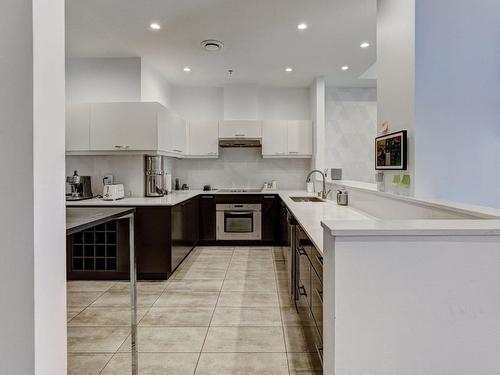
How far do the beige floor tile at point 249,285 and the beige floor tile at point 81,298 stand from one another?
4.26 ft

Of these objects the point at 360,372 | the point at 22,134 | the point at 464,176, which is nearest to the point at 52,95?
the point at 22,134

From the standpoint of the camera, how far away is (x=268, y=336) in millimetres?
2436

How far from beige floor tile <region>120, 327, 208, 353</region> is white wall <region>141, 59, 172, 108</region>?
298 cm

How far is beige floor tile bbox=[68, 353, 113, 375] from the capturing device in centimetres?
204

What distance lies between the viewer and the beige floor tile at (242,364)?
6.56ft

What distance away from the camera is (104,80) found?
4328 mm

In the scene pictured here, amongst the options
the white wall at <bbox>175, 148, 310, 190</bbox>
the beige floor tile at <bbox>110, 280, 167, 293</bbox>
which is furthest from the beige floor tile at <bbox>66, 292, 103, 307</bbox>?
the white wall at <bbox>175, 148, 310, 190</bbox>

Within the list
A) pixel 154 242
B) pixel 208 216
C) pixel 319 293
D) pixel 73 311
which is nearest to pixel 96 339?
pixel 73 311

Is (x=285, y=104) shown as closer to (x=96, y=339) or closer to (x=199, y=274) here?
(x=199, y=274)

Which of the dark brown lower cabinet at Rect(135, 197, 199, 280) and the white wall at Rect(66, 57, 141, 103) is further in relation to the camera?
the white wall at Rect(66, 57, 141, 103)

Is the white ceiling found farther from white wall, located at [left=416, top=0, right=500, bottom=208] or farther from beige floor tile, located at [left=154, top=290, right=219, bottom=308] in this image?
beige floor tile, located at [left=154, top=290, right=219, bottom=308]

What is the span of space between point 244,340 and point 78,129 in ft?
10.8

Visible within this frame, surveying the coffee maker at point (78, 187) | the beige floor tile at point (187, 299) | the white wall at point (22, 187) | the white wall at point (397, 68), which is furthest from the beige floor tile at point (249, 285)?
the white wall at point (22, 187)

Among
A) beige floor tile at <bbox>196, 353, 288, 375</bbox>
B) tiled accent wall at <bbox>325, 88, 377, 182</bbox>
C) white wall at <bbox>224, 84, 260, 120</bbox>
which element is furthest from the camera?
tiled accent wall at <bbox>325, 88, 377, 182</bbox>
